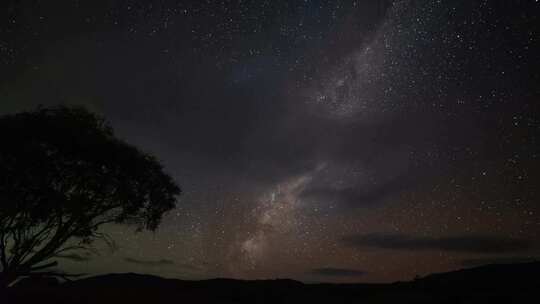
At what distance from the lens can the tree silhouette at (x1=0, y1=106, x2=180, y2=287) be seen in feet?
61.3

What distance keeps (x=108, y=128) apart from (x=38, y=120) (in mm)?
3510

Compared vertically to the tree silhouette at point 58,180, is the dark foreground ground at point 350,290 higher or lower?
lower

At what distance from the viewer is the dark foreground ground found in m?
22.6

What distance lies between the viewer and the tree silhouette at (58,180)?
18688 millimetres

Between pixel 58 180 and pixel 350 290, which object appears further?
pixel 350 290

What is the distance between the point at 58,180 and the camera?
66.3ft

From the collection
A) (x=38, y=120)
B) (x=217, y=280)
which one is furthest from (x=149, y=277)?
(x=38, y=120)

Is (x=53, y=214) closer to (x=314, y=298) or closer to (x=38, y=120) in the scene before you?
(x=38, y=120)

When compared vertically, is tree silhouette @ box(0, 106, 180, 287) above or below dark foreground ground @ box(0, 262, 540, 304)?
above

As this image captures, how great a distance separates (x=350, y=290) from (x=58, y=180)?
26.0 m

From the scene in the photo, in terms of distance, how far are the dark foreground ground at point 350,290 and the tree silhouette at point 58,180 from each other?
3.04 meters

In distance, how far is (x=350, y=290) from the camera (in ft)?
113

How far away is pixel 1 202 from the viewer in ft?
60.0

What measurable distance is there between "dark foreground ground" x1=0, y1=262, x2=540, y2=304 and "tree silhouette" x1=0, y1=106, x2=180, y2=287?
3.04 meters
